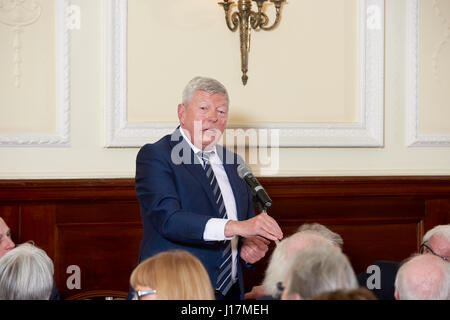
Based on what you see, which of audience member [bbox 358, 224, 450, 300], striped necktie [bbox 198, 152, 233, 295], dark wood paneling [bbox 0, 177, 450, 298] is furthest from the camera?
dark wood paneling [bbox 0, 177, 450, 298]

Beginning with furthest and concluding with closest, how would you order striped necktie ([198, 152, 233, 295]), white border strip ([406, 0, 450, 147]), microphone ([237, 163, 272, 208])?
white border strip ([406, 0, 450, 147]) → striped necktie ([198, 152, 233, 295]) → microphone ([237, 163, 272, 208])

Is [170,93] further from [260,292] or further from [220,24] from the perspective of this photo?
[260,292]

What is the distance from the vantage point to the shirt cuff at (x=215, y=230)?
8.25 ft

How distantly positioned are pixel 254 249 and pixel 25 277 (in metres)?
1.03

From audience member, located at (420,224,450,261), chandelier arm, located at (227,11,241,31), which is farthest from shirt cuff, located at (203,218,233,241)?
chandelier arm, located at (227,11,241,31)

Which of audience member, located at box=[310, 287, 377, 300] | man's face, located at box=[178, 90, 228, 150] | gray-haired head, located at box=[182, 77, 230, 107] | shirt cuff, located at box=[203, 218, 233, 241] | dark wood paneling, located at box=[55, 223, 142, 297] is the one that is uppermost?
gray-haired head, located at box=[182, 77, 230, 107]

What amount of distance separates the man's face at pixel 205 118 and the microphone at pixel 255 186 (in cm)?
18

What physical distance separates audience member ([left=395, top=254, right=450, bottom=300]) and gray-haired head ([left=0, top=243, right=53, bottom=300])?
1.23 metres

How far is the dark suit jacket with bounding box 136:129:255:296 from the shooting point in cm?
264

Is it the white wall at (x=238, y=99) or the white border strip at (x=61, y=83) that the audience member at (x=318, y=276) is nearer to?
the white wall at (x=238, y=99)

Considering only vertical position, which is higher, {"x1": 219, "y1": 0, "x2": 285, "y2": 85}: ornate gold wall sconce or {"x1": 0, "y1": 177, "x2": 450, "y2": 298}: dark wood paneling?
{"x1": 219, "y1": 0, "x2": 285, "y2": 85}: ornate gold wall sconce

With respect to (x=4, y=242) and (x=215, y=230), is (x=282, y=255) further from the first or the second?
(x=4, y=242)

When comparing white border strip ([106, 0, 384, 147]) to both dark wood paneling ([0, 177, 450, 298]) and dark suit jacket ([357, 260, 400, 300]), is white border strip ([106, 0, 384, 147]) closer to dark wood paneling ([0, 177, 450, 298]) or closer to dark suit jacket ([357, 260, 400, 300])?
dark wood paneling ([0, 177, 450, 298])

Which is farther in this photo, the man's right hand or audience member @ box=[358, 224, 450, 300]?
audience member @ box=[358, 224, 450, 300]
